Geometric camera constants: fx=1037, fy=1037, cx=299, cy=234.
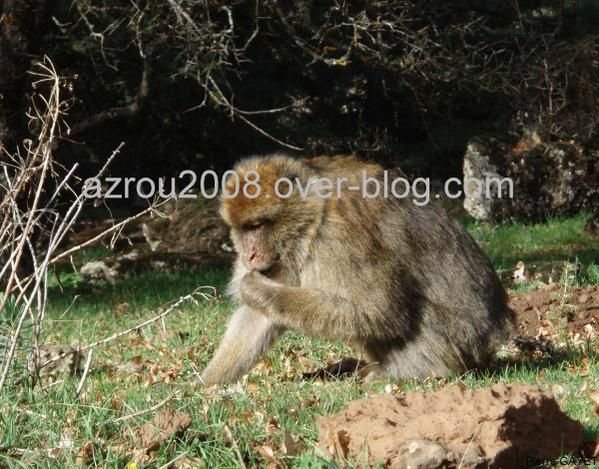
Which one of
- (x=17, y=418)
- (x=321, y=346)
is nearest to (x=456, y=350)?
(x=321, y=346)

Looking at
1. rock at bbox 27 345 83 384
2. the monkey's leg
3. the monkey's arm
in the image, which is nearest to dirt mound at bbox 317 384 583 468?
the monkey's arm

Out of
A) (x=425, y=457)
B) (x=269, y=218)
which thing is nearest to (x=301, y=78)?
(x=269, y=218)

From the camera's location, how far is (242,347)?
22.1 feet

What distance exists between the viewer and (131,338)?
8.17 m

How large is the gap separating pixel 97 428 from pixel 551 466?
1.97m

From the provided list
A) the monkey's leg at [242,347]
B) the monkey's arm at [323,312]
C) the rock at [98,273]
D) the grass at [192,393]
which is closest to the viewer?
the grass at [192,393]

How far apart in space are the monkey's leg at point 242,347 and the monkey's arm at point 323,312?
1.12 feet

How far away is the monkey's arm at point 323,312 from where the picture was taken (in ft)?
20.7

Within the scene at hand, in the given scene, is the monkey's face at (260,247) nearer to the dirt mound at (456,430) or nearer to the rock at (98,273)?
the dirt mound at (456,430)

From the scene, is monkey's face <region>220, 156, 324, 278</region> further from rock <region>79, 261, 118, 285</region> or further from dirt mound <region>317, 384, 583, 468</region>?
rock <region>79, 261, 118, 285</region>

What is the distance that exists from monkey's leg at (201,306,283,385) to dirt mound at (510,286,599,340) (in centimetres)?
213

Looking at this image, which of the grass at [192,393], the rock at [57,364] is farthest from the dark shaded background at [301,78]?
the rock at [57,364]

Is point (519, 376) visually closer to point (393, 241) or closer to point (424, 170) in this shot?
point (393, 241)

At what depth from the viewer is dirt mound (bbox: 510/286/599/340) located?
7.82 meters
